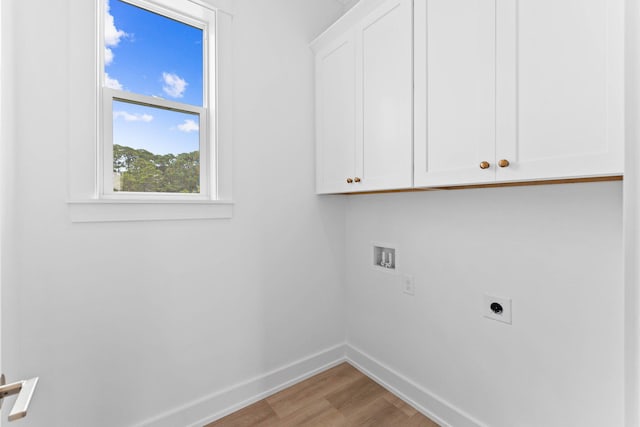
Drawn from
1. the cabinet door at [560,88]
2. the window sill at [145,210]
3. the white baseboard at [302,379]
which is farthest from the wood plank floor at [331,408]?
the cabinet door at [560,88]

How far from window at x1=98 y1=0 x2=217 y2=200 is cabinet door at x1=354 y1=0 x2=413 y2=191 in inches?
31.8

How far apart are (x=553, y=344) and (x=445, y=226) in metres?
0.65

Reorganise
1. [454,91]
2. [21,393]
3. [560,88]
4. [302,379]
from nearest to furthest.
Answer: [21,393] → [560,88] → [454,91] → [302,379]

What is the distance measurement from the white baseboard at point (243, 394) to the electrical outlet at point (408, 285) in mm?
728

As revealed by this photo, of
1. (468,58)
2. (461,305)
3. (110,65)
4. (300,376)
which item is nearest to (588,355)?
(461,305)

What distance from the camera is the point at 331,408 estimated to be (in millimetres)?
1689

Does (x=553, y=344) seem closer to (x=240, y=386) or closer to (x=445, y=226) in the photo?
(x=445, y=226)

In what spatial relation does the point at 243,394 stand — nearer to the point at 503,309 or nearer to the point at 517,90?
the point at 503,309

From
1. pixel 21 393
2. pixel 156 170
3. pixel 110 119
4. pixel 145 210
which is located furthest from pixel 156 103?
pixel 21 393

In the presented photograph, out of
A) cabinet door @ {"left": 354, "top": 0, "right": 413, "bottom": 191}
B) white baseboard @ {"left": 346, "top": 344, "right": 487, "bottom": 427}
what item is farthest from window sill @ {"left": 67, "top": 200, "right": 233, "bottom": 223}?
white baseboard @ {"left": 346, "top": 344, "right": 487, "bottom": 427}

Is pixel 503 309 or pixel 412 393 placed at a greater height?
pixel 503 309

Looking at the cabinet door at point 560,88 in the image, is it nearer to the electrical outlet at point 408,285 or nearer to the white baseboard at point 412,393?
the electrical outlet at point 408,285

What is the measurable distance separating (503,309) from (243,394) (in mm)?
1434

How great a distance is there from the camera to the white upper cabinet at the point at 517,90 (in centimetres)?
87
